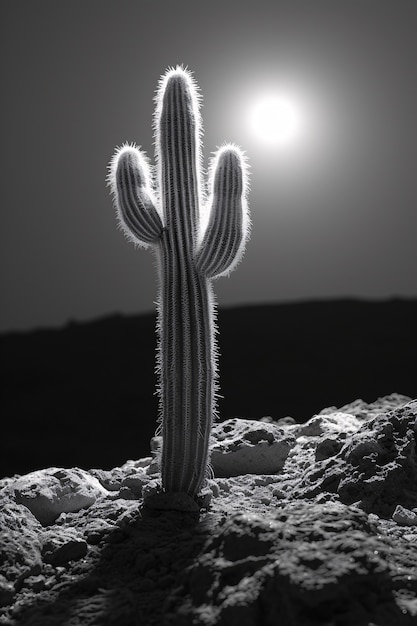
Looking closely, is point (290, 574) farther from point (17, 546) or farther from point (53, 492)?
point (53, 492)

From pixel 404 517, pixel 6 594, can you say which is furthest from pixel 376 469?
pixel 6 594

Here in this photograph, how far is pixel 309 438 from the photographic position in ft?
21.2

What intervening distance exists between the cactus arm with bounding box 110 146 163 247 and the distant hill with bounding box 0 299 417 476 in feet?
15.3

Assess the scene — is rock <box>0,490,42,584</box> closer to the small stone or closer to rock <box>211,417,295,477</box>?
the small stone

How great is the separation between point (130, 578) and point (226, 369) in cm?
858

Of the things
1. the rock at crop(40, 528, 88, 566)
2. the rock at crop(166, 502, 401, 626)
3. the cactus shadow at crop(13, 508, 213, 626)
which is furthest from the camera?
the rock at crop(40, 528, 88, 566)

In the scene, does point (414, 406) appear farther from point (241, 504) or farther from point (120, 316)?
point (120, 316)

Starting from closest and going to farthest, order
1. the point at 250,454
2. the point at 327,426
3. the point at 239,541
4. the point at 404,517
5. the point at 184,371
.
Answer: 1. the point at 239,541
2. the point at 404,517
3. the point at 184,371
4. the point at 250,454
5. the point at 327,426

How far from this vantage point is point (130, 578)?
3746mm

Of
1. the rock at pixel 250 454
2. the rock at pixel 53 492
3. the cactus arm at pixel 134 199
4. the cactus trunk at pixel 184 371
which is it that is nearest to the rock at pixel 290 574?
the cactus trunk at pixel 184 371

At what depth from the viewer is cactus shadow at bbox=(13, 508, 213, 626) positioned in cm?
334

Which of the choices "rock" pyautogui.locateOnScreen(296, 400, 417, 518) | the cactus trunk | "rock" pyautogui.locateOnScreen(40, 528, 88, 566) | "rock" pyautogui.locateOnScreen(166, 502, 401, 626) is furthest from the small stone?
"rock" pyautogui.locateOnScreen(296, 400, 417, 518)

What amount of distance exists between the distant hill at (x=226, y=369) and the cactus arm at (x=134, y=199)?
4.67 meters

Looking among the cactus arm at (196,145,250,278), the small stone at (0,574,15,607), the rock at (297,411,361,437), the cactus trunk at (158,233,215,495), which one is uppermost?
the cactus arm at (196,145,250,278)
